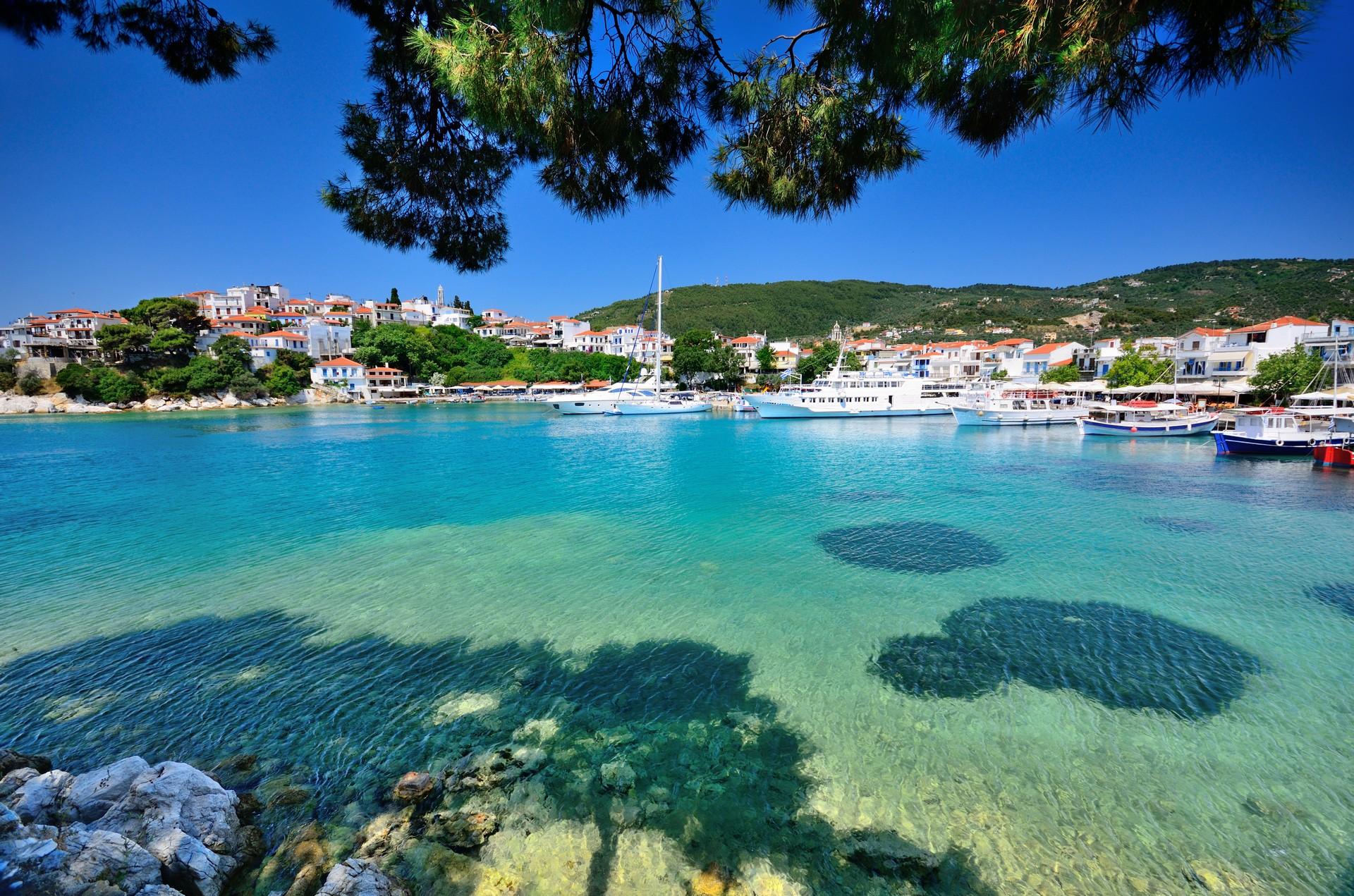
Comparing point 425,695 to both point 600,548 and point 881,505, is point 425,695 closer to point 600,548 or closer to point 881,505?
point 600,548

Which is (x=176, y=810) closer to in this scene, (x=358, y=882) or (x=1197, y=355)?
(x=358, y=882)

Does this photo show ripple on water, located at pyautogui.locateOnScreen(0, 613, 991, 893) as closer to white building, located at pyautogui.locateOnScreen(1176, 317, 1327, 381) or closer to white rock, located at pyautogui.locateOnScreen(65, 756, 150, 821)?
white rock, located at pyautogui.locateOnScreen(65, 756, 150, 821)

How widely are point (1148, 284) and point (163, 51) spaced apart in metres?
169

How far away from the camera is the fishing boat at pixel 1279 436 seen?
2347 centimetres

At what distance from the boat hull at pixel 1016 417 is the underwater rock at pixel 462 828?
1667 inches

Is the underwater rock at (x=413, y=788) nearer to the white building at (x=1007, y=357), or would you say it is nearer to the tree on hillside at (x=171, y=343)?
the white building at (x=1007, y=357)

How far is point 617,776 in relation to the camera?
4566mm

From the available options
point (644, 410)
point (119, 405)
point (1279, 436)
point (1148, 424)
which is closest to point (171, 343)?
point (119, 405)

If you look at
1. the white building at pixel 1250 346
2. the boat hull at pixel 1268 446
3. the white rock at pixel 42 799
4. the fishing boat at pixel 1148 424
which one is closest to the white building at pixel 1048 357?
the white building at pixel 1250 346

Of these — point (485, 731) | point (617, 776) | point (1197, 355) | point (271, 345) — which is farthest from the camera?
point (271, 345)

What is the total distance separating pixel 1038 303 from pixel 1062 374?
288 ft

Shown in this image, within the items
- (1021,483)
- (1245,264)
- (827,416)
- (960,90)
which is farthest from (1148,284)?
(960,90)

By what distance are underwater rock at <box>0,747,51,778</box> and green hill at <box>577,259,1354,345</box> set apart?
103227 mm

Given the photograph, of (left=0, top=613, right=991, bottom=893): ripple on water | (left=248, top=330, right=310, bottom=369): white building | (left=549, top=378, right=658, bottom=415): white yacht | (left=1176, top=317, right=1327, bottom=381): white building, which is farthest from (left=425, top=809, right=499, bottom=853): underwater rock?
(left=248, top=330, right=310, bottom=369): white building
